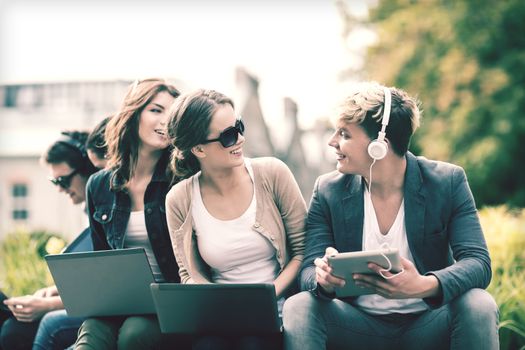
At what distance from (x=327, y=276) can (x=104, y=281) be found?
1140mm

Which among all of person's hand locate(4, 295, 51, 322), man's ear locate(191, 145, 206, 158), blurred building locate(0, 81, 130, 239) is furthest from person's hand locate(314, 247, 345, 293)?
blurred building locate(0, 81, 130, 239)

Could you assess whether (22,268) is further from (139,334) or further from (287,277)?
(287,277)

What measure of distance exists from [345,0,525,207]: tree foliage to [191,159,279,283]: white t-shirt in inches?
619

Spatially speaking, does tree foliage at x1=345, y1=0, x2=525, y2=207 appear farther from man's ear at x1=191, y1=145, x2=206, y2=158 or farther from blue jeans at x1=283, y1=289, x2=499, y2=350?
blue jeans at x1=283, y1=289, x2=499, y2=350

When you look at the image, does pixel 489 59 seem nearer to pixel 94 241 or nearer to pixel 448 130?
pixel 448 130

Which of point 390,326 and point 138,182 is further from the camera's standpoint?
point 138,182

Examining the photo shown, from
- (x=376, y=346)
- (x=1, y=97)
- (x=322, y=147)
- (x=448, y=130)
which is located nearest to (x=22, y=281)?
(x=376, y=346)

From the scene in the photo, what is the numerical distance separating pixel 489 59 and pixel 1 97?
35.4m

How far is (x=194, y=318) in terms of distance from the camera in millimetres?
3248

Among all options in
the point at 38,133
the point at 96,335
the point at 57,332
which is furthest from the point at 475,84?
the point at 38,133

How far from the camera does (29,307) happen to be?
4281 millimetres

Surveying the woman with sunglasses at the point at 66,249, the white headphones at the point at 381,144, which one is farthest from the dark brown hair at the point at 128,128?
the white headphones at the point at 381,144

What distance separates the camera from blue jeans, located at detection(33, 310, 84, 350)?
4.14 meters

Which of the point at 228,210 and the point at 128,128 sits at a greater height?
the point at 128,128
